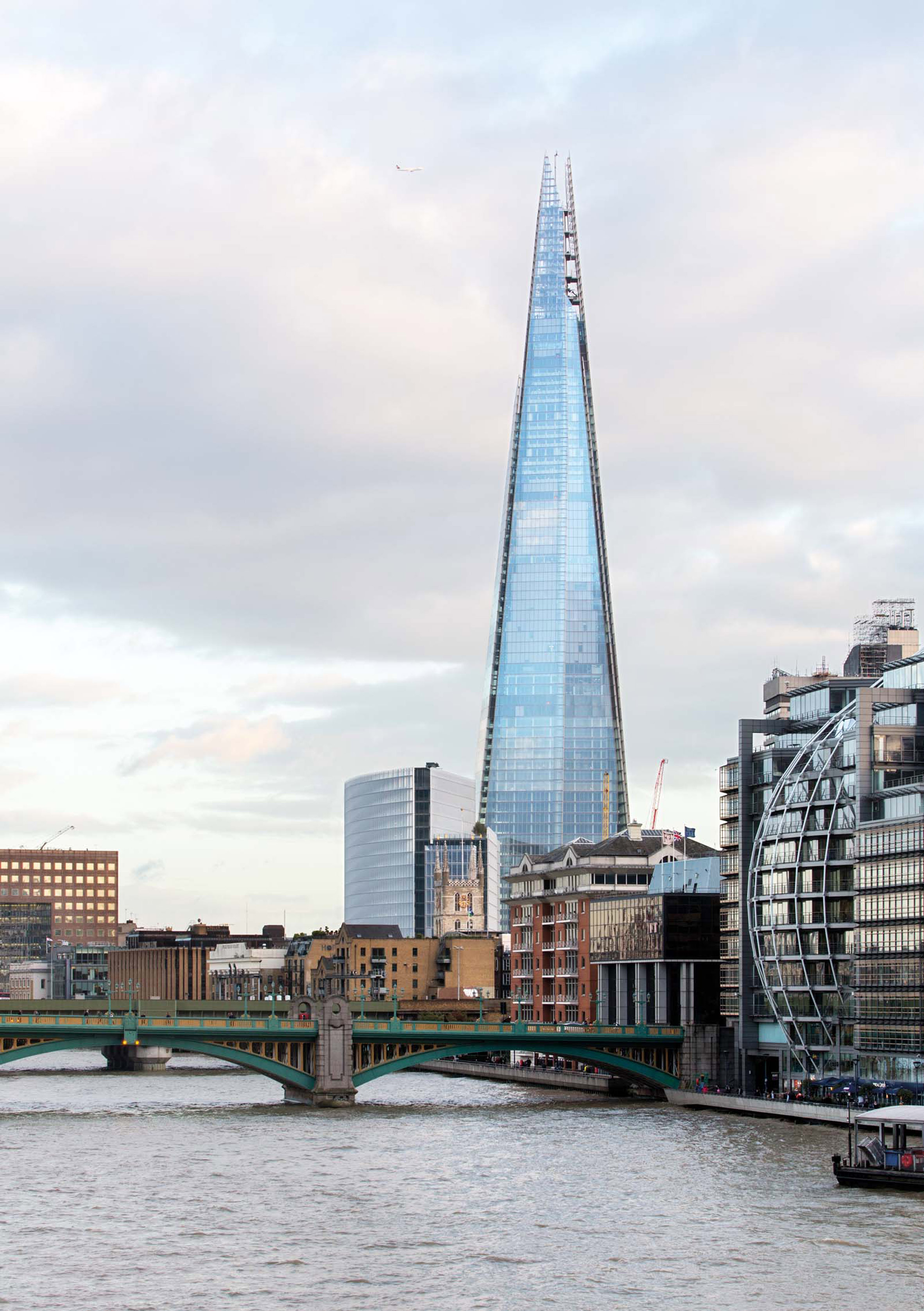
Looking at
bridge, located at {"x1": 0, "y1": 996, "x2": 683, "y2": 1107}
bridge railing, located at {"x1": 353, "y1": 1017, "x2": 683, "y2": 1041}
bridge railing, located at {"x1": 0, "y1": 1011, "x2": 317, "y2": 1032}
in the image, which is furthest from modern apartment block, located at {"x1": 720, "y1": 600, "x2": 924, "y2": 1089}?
bridge railing, located at {"x1": 0, "y1": 1011, "x2": 317, "y2": 1032}

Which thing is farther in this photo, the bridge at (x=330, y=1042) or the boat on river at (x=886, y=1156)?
the bridge at (x=330, y=1042)

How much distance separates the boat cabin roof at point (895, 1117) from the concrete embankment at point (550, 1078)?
59.8 metres

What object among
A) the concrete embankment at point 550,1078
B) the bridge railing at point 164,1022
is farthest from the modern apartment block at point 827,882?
the bridge railing at point 164,1022

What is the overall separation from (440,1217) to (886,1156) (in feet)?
73.2

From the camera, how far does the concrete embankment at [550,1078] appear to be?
160000mm

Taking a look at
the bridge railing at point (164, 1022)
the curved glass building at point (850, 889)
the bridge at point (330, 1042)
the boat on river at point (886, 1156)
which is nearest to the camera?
the boat on river at point (886, 1156)

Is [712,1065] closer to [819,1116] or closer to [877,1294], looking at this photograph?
[819,1116]

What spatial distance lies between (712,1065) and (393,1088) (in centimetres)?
3902

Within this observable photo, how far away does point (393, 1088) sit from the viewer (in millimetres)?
178875

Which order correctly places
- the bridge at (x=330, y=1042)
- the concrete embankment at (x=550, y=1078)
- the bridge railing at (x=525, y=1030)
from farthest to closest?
the concrete embankment at (x=550, y=1078) < the bridge railing at (x=525, y=1030) < the bridge at (x=330, y=1042)

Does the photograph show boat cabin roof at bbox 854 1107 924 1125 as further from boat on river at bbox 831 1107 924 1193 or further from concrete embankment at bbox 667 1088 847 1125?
concrete embankment at bbox 667 1088 847 1125

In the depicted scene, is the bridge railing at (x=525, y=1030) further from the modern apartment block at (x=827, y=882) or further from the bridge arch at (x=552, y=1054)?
the modern apartment block at (x=827, y=882)

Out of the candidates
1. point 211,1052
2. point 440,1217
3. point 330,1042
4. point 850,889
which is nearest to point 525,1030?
point 330,1042

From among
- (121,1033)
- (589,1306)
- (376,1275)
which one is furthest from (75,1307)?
(121,1033)
